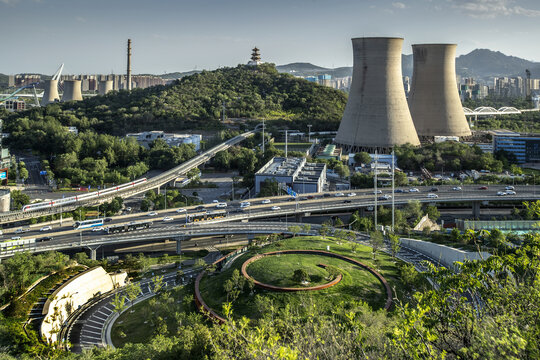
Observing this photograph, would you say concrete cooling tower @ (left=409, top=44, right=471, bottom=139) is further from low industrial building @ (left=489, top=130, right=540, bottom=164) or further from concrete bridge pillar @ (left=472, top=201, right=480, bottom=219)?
concrete bridge pillar @ (left=472, top=201, right=480, bottom=219)

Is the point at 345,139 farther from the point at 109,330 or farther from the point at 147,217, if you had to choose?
the point at 109,330

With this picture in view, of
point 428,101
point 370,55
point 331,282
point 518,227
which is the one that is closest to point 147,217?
point 331,282

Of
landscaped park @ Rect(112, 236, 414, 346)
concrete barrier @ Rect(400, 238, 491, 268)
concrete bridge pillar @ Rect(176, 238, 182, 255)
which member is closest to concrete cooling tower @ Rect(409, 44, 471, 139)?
concrete barrier @ Rect(400, 238, 491, 268)

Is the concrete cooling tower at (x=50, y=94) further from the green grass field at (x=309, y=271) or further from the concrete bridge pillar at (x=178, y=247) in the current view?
the green grass field at (x=309, y=271)

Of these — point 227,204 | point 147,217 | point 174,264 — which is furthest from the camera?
point 227,204

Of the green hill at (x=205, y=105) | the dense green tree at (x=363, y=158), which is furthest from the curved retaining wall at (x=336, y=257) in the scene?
the green hill at (x=205, y=105)

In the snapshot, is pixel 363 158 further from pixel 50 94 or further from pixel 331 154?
pixel 50 94
